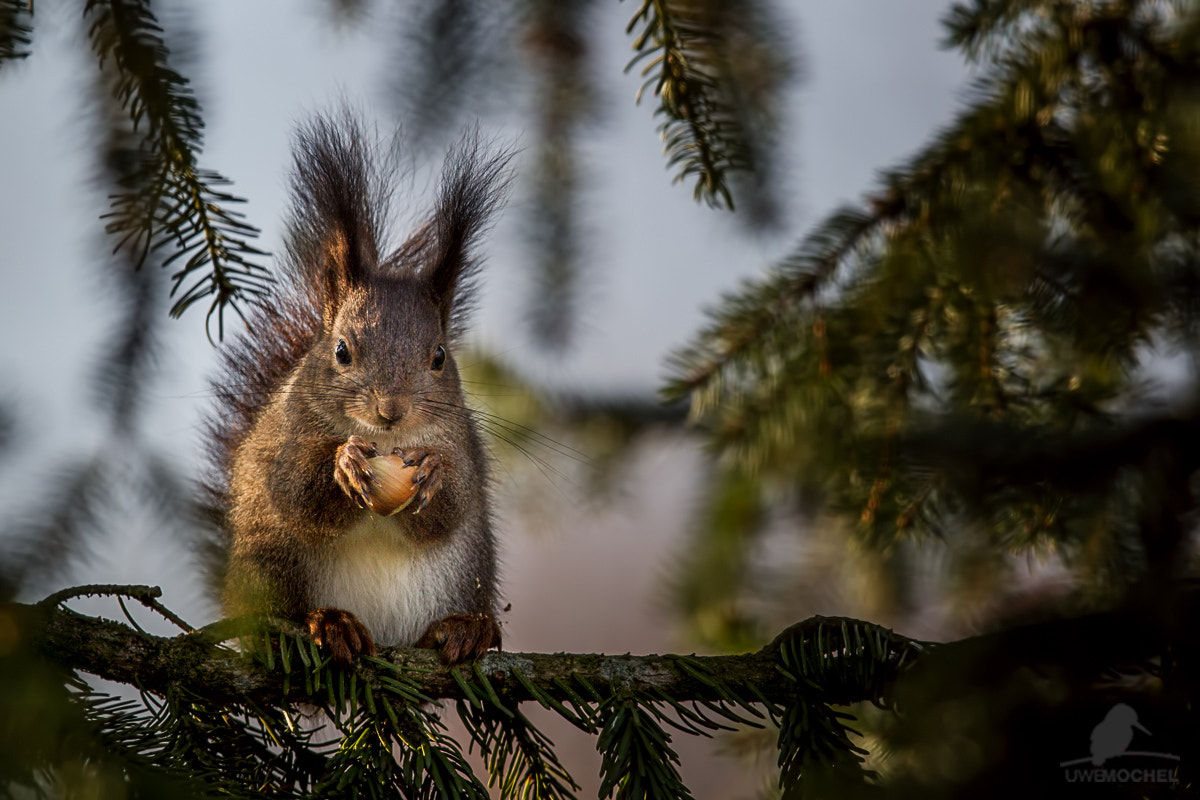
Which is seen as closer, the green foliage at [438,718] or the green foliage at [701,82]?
the green foliage at [438,718]

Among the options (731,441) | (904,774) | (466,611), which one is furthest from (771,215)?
(904,774)

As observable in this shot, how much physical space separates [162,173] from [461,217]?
0.53 m

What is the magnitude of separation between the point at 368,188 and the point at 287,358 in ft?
0.88

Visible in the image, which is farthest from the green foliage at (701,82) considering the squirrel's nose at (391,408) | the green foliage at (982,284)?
the squirrel's nose at (391,408)

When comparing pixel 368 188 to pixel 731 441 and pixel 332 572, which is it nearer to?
pixel 332 572

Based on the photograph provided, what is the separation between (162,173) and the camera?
2.45 ft

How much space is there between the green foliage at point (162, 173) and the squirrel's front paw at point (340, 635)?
1.01 feet

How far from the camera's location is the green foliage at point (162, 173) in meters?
0.70

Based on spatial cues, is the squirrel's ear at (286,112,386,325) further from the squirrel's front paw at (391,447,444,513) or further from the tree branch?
the tree branch

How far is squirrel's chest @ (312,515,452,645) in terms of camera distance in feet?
3.75

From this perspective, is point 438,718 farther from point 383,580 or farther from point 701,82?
point 701,82

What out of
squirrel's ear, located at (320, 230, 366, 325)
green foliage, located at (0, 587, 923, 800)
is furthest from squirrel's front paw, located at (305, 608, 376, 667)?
squirrel's ear, located at (320, 230, 366, 325)

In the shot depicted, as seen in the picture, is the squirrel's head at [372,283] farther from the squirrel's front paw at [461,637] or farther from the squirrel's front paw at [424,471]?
the squirrel's front paw at [461,637]

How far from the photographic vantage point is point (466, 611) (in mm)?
1241
